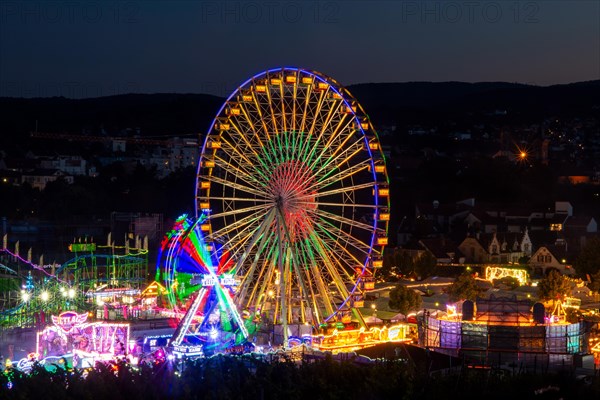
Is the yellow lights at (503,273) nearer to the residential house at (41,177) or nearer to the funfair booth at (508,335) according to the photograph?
the funfair booth at (508,335)

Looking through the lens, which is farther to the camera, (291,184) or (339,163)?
(339,163)

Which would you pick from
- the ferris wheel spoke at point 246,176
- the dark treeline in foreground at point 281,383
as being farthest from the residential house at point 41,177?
the dark treeline in foreground at point 281,383

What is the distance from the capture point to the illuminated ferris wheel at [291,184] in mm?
35844

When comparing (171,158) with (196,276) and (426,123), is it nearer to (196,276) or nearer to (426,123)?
(426,123)

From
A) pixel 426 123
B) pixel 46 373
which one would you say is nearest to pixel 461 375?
pixel 46 373

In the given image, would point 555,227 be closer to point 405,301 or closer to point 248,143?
point 405,301

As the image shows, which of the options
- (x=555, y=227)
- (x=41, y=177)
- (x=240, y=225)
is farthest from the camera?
(x=41, y=177)

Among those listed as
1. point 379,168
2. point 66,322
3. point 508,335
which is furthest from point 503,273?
point 66,322

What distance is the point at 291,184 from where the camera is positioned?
36.0 meters

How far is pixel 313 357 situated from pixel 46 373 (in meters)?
8.26

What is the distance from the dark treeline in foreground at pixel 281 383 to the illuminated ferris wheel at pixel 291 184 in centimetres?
814

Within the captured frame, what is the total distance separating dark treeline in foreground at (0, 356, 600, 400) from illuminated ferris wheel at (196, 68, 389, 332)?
8142 millimetres

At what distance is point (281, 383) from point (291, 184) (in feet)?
36.9

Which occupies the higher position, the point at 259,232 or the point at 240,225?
the point at 240,225
